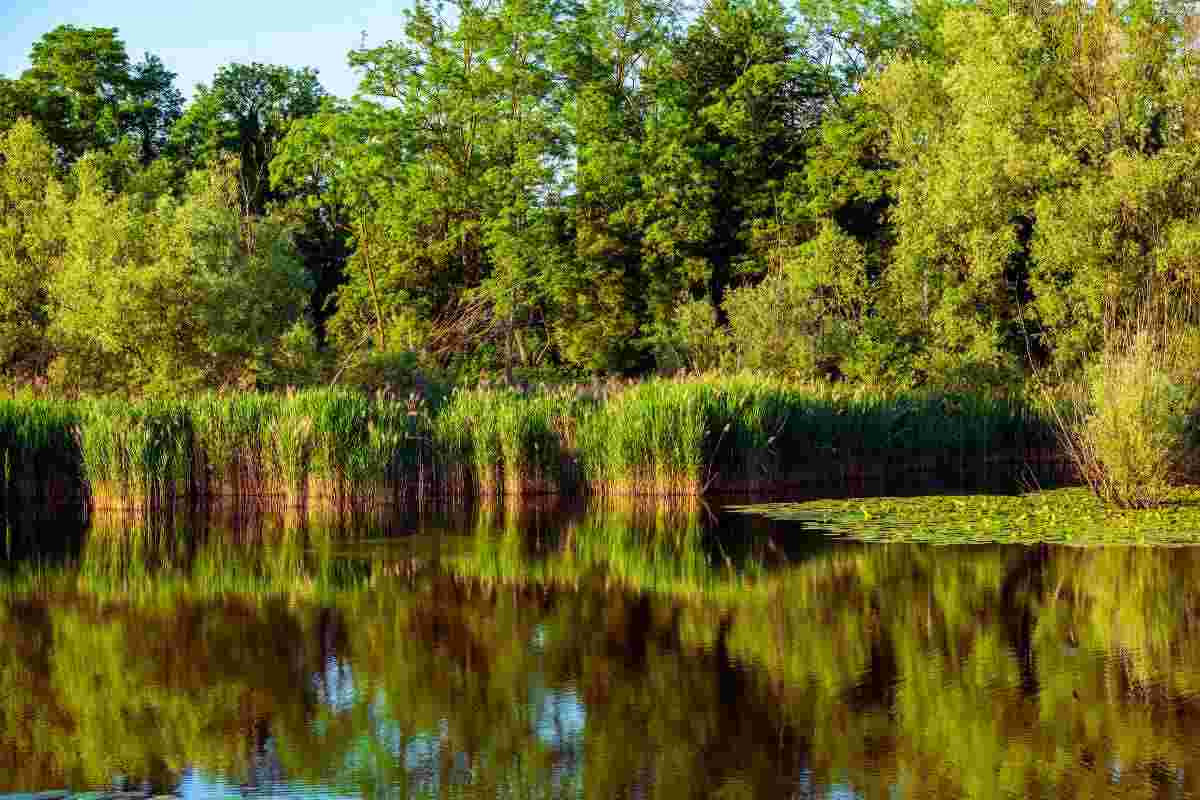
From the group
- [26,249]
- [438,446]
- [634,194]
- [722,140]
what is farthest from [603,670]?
[722,140]

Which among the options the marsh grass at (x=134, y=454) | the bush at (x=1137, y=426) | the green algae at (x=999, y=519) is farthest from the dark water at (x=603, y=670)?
the marsh grass at (x=134, y=454)

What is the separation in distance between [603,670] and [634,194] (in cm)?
3424

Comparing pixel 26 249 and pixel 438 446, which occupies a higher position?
pixel 26 249

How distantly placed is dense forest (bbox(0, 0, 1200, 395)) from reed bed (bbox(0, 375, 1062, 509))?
16.8 ft

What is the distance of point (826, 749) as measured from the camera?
7852 millimetres

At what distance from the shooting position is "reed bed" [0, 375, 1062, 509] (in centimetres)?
2022

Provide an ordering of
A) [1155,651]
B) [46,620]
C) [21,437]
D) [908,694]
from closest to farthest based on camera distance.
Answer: [908,694]
[1155,651]
[46,620]
[21,437]

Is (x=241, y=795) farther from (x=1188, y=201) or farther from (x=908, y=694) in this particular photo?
(x=1188, y=201)

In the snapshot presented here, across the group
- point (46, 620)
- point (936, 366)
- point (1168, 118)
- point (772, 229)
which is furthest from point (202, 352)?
point (1168, 118)

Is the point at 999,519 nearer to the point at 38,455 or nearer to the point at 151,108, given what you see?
the point at 38,455

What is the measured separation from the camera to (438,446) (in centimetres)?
2167

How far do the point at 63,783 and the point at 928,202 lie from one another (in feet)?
105

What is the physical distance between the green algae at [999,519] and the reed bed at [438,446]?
6.90ft

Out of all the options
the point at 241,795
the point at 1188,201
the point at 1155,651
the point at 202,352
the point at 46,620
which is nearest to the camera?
the point at 241,795
